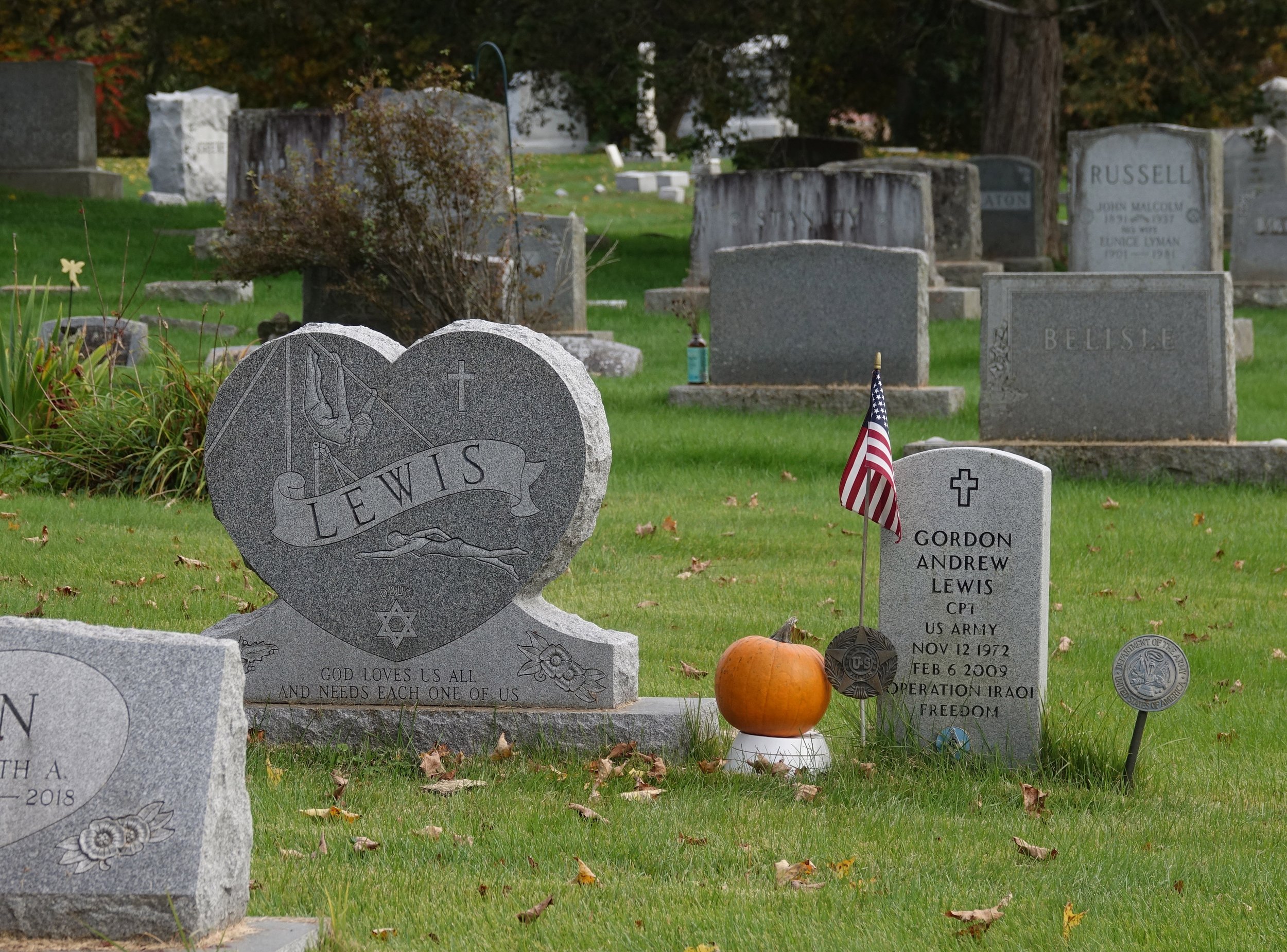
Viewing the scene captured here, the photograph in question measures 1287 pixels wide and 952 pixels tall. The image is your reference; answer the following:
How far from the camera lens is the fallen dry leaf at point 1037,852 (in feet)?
15.4

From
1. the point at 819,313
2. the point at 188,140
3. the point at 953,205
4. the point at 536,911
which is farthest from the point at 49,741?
the point at 188,140

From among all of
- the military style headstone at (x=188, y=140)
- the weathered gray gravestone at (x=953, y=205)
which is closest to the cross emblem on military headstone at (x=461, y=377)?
the weathered gray gravestone at (x=953, y=205)

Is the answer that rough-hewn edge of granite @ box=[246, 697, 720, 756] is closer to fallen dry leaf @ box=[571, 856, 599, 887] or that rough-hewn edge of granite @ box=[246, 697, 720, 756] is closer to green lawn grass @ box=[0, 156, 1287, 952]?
green lawn grass @ box=[0, 156, 1287, 952]

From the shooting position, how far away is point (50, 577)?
797cm

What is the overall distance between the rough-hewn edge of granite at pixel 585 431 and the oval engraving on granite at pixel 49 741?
2.23 meters

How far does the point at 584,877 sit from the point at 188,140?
29.3 meters

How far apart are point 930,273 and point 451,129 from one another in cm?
871

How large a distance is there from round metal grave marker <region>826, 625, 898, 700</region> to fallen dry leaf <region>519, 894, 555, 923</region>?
5.23 feet

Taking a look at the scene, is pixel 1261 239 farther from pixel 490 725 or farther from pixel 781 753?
pixel 490 725

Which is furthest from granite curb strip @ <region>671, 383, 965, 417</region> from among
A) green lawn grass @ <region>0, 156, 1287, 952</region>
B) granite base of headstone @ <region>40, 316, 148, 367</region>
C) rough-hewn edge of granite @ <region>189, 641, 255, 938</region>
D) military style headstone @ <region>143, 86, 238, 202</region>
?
military style headstone @ <region>143, 86, 238, 202</region>

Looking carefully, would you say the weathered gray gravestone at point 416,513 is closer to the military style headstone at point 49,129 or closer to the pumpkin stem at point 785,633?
the pumpkin stem at point 785,633

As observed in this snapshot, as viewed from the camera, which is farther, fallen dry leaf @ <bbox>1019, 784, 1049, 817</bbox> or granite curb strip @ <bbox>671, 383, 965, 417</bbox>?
granite curb strip @ <bbox>671, 383, 965, 417</bbox>

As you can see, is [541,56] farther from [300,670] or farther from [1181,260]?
[300,670]

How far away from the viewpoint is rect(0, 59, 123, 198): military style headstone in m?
25.3
